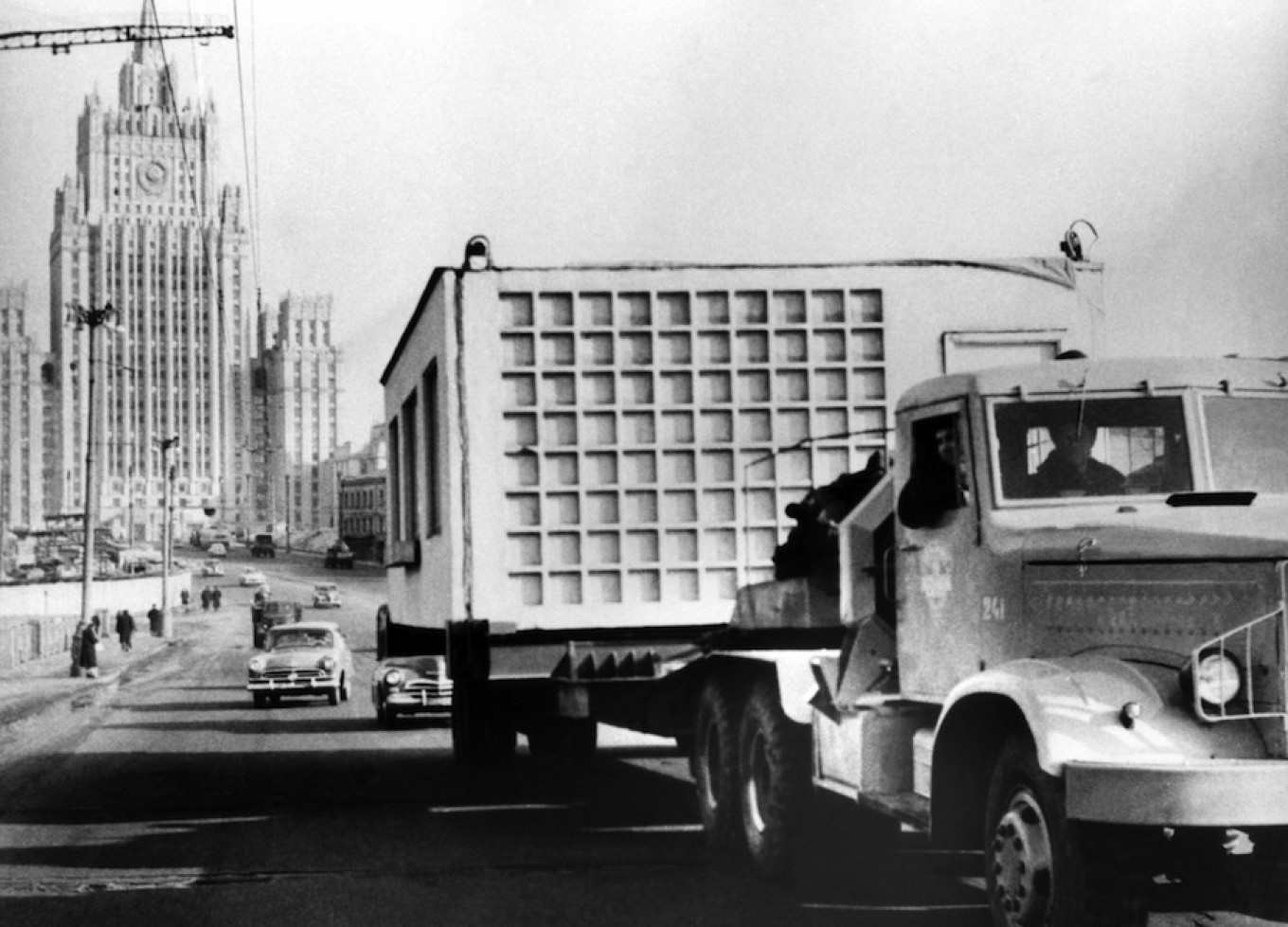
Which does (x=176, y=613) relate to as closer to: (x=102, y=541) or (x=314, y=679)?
(x=102, y=541)

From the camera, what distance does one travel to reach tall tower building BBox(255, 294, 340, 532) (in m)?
61.5

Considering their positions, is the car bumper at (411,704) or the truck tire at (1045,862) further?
the car bumper at (411,704)

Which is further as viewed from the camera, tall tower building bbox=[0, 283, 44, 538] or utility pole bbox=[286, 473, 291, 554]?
utility pole bbox=[286, 473, 291, 554]

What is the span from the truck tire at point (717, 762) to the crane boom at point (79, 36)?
6.75 metres

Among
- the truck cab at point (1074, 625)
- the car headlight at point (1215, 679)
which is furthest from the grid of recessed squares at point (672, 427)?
the car headlight at point (1215, 679)

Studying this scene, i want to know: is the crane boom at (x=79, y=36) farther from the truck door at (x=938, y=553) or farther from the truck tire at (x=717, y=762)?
the truck door at (x=938, y=553)

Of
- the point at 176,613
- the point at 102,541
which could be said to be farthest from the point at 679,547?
the point at 102,541

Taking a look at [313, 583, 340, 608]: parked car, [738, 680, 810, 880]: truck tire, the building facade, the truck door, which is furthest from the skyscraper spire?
[313, 583, 340, 608]: parked car

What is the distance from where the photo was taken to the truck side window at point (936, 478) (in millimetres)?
7512

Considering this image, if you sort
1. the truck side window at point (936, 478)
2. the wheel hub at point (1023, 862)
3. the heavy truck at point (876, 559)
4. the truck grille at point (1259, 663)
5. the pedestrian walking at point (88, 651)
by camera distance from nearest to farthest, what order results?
the truck grille at point (1259, 663) → the heavy truck at point (876, 559) → the wheel hub at point (1023, 862) → the truck side window at point (936, 478) → the pedestrian walking at point (88, 651)

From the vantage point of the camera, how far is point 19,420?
38125 millimetres

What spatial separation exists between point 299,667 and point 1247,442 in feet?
76.1

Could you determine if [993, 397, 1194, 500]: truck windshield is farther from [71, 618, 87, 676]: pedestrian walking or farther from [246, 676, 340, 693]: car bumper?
[71, 618, 87, 676]: pedestrian walking

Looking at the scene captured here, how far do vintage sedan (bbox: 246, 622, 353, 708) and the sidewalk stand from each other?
10.7 feet
